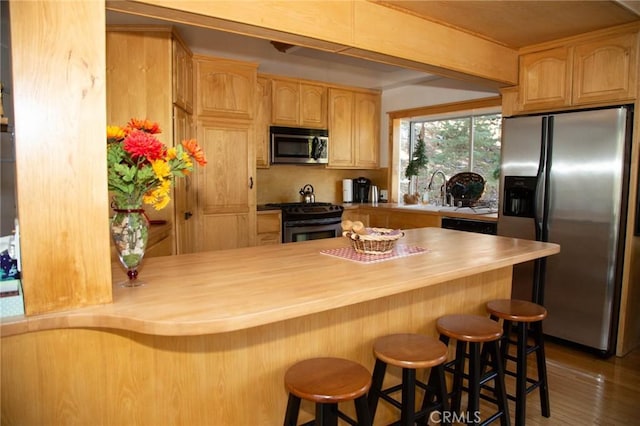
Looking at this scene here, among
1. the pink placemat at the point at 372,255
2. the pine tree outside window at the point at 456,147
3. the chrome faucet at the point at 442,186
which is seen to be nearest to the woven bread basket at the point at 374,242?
the pink placemat at the point at 372,255

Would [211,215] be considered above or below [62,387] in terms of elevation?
above

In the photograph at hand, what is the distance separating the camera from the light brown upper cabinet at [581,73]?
293cm

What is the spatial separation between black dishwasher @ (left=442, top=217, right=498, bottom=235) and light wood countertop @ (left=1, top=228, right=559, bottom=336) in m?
1.42

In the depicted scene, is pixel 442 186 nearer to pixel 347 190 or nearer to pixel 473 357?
pixel 347 190

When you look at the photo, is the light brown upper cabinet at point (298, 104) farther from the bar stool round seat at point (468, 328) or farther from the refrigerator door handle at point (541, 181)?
the bar stool round seat at point (468, 328)

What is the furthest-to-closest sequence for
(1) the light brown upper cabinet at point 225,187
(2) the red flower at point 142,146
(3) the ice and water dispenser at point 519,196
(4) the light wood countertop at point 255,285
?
(1) the light brown upper cabinet at point 225,187 < (3) the ice and water dispenser at point 519,196 < (2) the red flower at point 142,146 < (4) the light wood countertop at point 255,285

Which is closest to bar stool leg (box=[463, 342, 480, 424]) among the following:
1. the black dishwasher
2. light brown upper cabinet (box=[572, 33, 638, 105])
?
the black dishwasher

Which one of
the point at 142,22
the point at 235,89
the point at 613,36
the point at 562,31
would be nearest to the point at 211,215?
the point at 235,89

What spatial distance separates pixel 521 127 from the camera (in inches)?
134

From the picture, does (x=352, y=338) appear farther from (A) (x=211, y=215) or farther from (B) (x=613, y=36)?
(B) (x=613, y=36)

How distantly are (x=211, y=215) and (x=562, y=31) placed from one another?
328 centimetres

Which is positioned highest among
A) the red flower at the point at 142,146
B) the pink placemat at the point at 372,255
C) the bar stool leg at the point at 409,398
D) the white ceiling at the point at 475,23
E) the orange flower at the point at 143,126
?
the white ceiling at the point at 475,23

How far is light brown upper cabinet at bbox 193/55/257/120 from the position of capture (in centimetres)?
394

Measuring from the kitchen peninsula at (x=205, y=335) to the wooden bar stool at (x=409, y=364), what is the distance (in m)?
0.20
